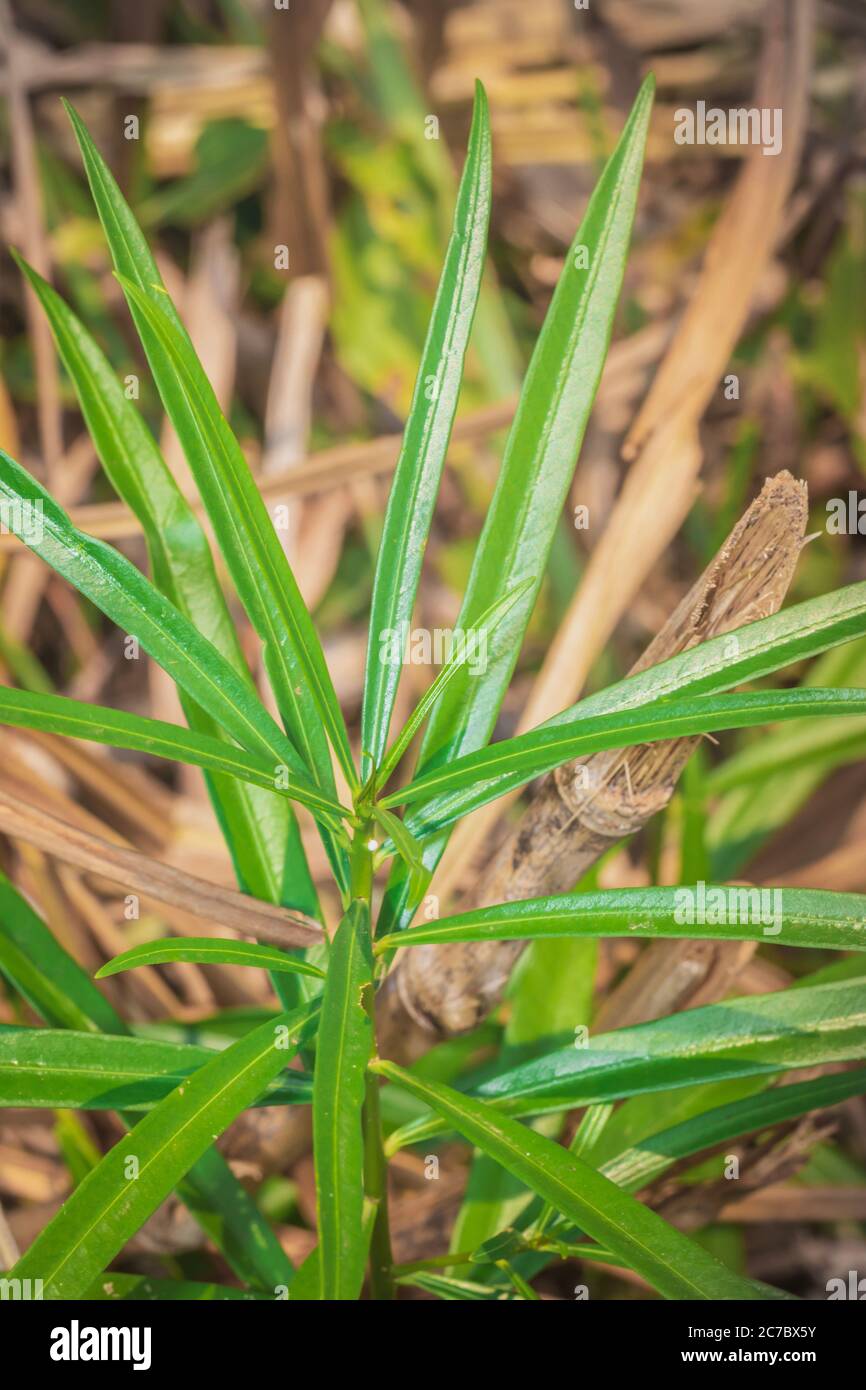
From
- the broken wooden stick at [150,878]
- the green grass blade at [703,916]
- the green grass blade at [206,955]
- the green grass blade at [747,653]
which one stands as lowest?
the green grass blade at [206,955]

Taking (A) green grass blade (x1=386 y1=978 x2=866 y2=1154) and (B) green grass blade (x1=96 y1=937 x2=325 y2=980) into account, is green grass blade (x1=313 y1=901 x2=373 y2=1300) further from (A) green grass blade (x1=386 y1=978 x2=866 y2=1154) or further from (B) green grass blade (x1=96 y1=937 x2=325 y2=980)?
(A) green grass blade (x1=386 y1=978 x2=866 y2=1154)

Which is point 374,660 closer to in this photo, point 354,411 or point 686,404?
point 686,404

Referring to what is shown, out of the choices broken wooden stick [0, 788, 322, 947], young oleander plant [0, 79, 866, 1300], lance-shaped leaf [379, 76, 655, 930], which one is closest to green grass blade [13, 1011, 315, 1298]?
young oleander plant [0, 79, 866, 1300]

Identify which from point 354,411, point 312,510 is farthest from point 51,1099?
point 354,411

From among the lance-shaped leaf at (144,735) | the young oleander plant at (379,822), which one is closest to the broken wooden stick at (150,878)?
the young oleander plant at (379,822)

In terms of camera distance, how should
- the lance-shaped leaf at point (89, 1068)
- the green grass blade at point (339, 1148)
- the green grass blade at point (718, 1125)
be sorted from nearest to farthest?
the green grass blade at point (339, 1148), the lance-shaped leaf at point (89, 1068), the green grass blade at point (718, 1125)

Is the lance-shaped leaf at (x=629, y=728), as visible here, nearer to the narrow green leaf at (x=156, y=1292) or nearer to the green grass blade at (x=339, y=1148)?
the green grass blade at (x=339, y=1148)
